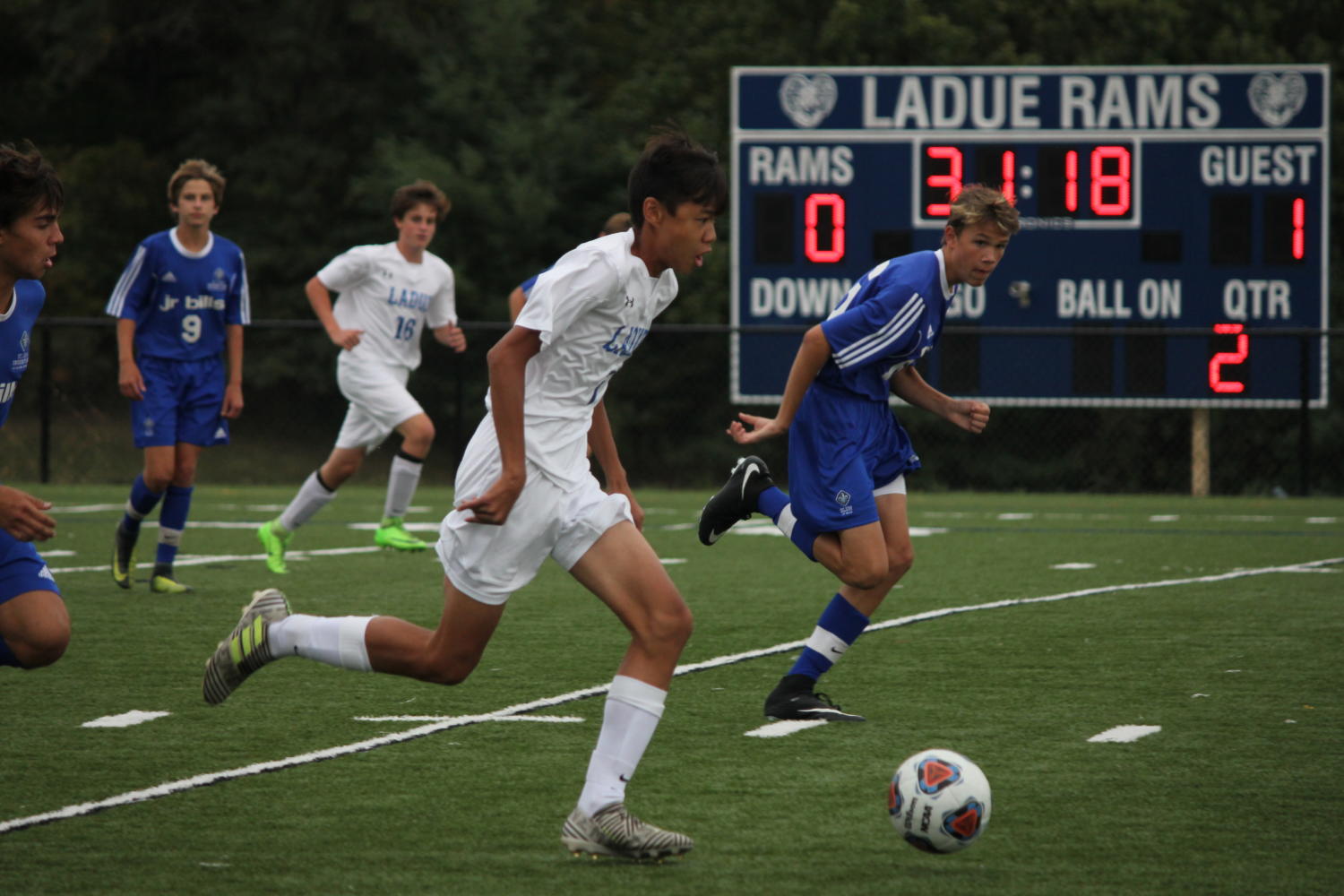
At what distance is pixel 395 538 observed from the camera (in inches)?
461

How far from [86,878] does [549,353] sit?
1609 mm

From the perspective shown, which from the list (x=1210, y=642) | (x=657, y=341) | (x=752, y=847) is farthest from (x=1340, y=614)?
(x=657, y=341)

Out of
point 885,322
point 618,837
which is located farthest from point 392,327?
point 618,837

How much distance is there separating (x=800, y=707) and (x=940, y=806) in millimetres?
1765

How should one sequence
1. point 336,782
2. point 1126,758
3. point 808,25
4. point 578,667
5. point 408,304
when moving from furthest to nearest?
point 808,25
point 408,304
point 578,667
point 1126,758
point 336,782

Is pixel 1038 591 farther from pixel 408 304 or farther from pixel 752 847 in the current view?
pixel 752 847

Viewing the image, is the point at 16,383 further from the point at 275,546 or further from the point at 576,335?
the point at 275,546

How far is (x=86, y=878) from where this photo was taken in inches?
161

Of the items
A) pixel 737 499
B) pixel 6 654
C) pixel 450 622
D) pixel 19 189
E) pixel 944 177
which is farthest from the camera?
pixel 944 177

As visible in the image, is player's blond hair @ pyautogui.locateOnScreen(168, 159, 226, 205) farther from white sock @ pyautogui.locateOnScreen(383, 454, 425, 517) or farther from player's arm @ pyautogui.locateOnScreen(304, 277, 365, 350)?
white sock @ pyautogui.locateOnScreen(383, 454, 425, 517)

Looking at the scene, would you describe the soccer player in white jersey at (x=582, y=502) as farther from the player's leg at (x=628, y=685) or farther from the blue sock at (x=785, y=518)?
the blue sock at (x=785, y=518)

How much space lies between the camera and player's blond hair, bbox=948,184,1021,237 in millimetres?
6234

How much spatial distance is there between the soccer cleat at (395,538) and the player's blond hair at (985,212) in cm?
600

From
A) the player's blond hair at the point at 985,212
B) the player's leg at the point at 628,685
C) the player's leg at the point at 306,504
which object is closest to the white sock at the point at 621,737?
the player's leg at the point at 628,685
